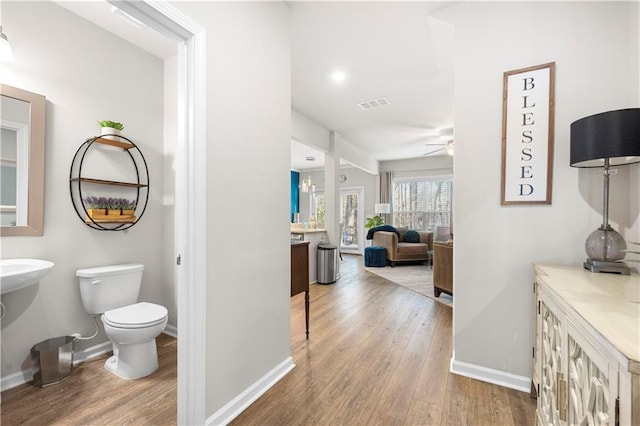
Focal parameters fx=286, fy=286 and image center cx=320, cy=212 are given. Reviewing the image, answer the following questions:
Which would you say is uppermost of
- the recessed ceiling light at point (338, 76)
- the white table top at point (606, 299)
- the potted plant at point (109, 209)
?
the recessed ceiling light at point (338, 76)

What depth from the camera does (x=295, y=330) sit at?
280 centimetres

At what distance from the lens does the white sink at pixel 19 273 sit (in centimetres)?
146

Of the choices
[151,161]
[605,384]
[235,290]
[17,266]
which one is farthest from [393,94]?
[17,266]

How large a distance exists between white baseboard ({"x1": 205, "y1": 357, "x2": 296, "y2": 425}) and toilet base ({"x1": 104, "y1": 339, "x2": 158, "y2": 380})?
85 centimetres

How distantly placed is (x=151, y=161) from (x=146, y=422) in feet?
6.90

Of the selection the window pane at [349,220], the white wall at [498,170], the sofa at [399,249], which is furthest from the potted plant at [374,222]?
the white wall at [498,170]

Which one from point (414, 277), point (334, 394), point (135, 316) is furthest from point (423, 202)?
point (135, 316)

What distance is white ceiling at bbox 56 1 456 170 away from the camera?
2.17m

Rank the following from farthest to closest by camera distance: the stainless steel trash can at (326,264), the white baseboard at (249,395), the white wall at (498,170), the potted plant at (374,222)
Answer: the potted plant at (374,222), the stainless steel trash can at (326,264), the white wall at (498,170), the white baseboard at (249,395)

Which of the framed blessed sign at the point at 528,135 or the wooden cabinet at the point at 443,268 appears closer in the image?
the framed blessed sign at the point at 528,135

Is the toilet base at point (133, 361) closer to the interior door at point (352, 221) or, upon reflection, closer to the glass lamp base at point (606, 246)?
the glass lamp base at point (606, 246)

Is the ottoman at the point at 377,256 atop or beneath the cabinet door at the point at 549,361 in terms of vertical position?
beneath

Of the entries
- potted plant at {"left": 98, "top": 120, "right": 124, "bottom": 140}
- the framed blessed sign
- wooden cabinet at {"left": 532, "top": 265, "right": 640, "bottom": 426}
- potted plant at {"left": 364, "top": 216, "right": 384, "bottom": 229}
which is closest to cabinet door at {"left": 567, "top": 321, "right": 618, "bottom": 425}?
wooden cabinet at {"left": 532, "top": 265, "right": 640, "bottom": 426}

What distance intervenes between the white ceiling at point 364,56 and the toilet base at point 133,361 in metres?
2.45
